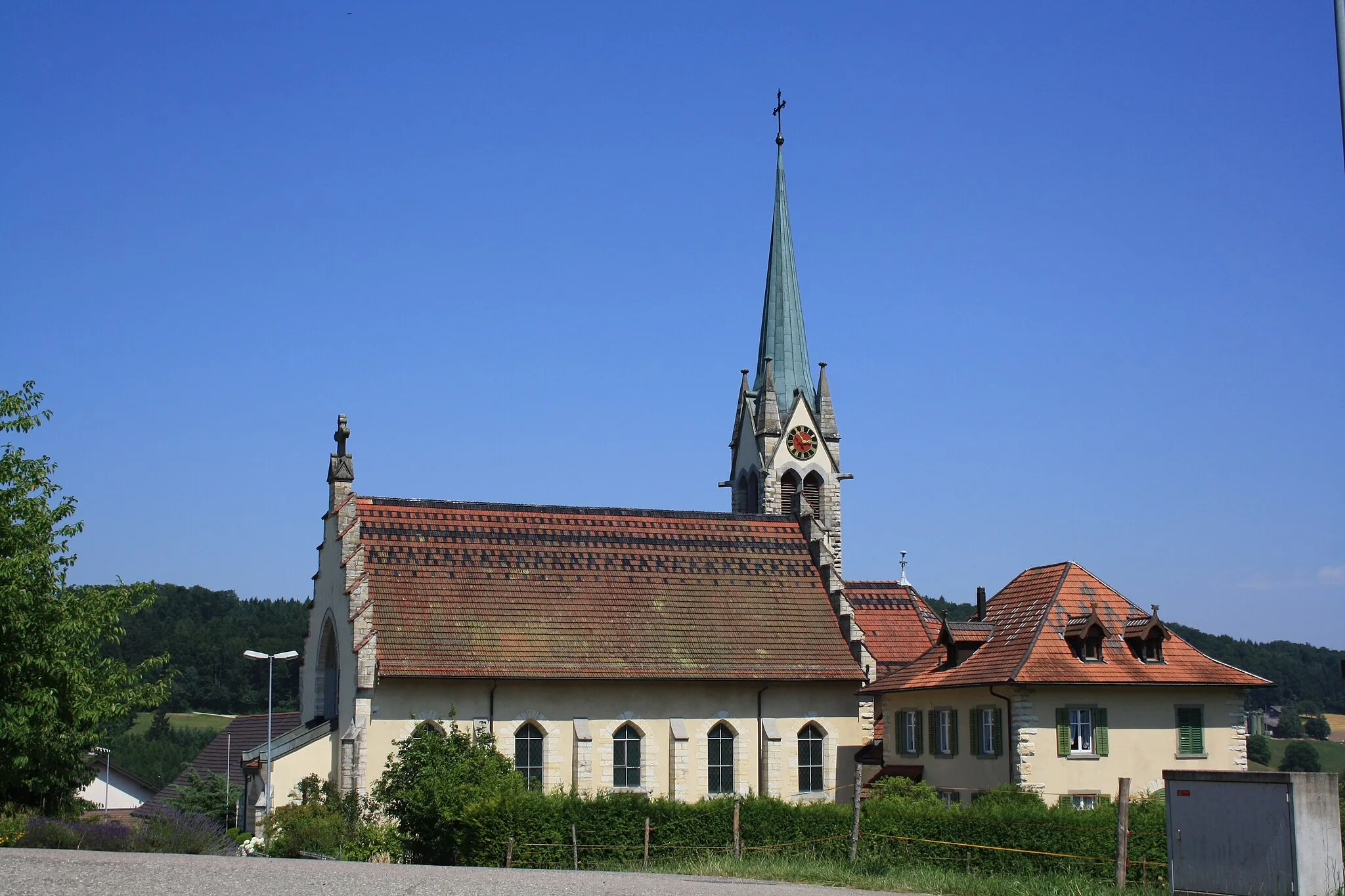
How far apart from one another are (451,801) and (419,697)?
6743 millimetres

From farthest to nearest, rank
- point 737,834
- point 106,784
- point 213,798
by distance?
point 106,784 → point 213,798 → point 737,834

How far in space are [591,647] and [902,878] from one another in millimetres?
21772

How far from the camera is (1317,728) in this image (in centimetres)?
11331

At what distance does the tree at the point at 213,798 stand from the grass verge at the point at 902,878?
28267 millimetres

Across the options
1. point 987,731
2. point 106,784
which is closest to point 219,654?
point 106,784

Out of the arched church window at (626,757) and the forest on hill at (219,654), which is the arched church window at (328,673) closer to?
the arched church window at (626,757)

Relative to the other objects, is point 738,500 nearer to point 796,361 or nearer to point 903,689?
point 796,361

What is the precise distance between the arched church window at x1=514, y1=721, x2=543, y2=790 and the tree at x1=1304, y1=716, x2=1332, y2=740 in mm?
86501

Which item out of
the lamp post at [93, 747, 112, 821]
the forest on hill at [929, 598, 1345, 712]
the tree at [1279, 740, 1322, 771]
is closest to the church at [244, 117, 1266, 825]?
the lamp post at [93, 747, 112, 821]

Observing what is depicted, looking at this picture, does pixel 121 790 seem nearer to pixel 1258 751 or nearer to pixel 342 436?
pixel 342 436

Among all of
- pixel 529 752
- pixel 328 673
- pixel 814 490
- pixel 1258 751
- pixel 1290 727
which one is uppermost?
pixel 814 490

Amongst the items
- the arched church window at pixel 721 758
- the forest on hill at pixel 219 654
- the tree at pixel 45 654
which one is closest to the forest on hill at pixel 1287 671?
the forest on hill at pixel 219 654

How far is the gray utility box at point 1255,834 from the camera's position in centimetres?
1891

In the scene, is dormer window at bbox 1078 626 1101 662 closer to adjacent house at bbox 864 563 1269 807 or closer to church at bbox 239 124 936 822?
adjacent house at bbox 864 563 1269 807
